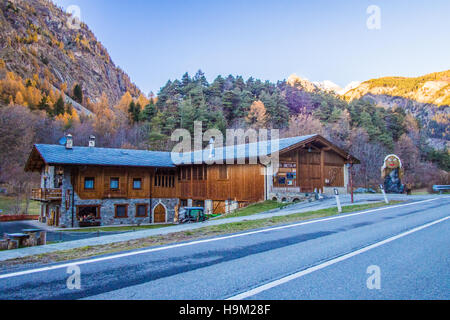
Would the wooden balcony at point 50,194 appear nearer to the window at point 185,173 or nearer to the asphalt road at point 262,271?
the window at point 185,173

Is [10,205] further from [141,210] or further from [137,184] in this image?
[141,210]

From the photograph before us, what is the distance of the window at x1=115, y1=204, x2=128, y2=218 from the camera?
105 ft

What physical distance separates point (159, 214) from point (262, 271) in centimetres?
3026

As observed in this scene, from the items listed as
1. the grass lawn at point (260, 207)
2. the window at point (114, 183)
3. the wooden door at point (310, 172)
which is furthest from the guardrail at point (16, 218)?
the wooden door at point (310, 172)

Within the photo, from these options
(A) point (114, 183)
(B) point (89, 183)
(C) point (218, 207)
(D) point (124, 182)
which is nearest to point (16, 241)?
(B) point (89, 183)

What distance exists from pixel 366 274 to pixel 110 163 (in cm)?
2866

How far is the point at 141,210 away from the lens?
110ft

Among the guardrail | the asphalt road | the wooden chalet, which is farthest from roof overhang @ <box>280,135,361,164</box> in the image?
the guardrail

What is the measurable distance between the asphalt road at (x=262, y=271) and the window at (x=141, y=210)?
2577cm

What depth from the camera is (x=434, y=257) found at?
6652mm

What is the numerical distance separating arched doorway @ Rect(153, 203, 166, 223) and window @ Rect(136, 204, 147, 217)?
1.12m

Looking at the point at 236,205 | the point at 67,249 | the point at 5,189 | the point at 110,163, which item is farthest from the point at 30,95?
the point at 67,249

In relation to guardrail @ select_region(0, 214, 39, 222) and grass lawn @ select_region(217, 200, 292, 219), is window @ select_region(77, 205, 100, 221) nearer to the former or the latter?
guardrail @ select_region(0, 214, 39, 222)
